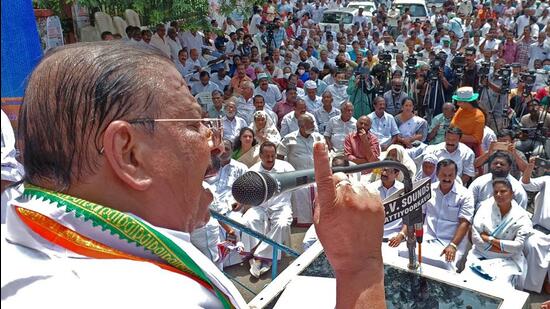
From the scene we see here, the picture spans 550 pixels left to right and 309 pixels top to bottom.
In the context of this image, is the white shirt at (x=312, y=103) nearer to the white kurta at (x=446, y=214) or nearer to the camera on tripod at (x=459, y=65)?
the camera on tripod at (x=459, y=65)

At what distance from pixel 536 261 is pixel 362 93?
4086 millimetres

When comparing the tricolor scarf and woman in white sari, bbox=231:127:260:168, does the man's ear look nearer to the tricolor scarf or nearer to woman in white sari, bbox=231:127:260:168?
the tricolor scarf

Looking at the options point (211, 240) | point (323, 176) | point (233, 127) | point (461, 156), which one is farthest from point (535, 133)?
point (323, 176)

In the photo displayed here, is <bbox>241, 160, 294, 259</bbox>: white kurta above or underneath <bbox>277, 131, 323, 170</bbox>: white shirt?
underneath

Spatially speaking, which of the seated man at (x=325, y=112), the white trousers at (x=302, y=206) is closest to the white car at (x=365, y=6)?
the seated man at (x=325, y=112)

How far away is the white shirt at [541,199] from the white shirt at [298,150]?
216 centimetres

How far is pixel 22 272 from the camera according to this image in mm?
584

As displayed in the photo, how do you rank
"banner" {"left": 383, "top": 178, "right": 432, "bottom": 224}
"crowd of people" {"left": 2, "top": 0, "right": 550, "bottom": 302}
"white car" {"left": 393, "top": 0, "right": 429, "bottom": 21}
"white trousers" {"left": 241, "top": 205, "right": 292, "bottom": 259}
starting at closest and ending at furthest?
"crowd of people" {"left": 2, "top": 0, "right": 550, "bottom": 302} < "banner" {"left": 383, "top": 178, "right": 432, "bottom": 224} < "white trousers" {"left": 241, "top": 205, "right": 292, "bottom": 259} < "white car" {"left": 393, "top": 0, "right": 429, "bottom": 21}

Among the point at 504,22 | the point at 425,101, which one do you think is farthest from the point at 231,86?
the point at 504,22

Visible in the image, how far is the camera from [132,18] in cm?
880

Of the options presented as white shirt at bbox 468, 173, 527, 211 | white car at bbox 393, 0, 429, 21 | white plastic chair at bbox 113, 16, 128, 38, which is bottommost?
white shirt at bbox 468, 173, 527, 211

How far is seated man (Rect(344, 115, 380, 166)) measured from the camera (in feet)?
18.1

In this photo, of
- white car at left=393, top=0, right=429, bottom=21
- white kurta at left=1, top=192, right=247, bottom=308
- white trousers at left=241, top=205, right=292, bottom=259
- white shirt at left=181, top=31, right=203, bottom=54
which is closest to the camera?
white kurta at left=1, top=192, right=247, bottom=308

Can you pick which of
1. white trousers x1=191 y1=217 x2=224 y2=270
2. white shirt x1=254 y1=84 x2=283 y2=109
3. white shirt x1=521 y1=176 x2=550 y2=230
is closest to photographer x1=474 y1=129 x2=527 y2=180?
white shirt x1=521 y1=176 x2=550 y2=230
